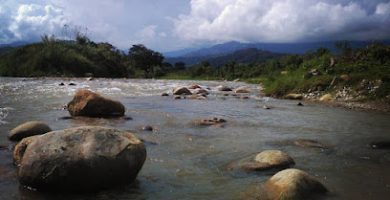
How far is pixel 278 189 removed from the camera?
8430 mm

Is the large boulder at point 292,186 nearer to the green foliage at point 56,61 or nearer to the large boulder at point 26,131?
the large boulder at point 26,131

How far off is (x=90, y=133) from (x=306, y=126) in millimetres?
11222

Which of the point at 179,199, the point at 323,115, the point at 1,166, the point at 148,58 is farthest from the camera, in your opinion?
the point at 148,58

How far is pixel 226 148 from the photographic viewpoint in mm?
12914

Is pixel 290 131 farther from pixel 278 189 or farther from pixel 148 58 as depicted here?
pixel 148 58

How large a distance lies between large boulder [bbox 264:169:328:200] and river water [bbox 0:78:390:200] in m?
0.31

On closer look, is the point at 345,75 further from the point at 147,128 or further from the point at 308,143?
the point at 147,128

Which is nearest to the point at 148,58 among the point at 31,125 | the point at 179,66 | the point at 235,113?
the point at 179,66

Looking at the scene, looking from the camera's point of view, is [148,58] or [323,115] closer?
[323,115]

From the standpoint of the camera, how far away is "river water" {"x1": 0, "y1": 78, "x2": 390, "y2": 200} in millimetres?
8883

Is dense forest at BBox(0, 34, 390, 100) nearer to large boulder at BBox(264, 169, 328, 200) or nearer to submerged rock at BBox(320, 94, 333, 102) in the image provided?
submerged rock at BBox(320, 94, 333, 102)

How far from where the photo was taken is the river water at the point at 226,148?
8.88 m

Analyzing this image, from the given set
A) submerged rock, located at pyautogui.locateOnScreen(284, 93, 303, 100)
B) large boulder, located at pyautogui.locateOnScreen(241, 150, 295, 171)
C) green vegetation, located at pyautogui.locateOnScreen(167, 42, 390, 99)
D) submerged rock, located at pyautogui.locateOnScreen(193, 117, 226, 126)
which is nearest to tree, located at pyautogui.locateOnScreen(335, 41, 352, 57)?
green vegetation, located at pyautogui.locateOnScreen(167, 42, 390, 99)

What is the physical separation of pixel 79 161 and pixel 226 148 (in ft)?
17.9
